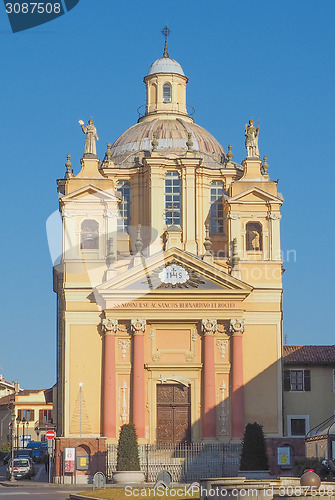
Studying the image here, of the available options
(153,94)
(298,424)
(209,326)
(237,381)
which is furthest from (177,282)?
(153,94)

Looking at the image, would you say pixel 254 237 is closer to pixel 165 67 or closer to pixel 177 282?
pixel 177 282

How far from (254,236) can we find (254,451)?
15.6 meters

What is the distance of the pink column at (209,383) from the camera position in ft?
191

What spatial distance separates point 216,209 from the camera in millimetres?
66312

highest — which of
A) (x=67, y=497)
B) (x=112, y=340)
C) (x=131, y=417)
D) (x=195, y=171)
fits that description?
(x=195, y=171)

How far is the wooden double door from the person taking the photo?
193 feet

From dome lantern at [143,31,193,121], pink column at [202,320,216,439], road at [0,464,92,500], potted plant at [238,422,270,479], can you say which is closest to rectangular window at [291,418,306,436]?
pink column at [202,320,216,439]

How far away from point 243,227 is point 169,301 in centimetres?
703

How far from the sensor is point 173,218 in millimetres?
65000

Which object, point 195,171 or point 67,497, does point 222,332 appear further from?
point 67,497

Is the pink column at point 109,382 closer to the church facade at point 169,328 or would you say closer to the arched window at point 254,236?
the church facade at point 169,328

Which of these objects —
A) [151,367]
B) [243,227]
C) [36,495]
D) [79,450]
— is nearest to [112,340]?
[151,367]

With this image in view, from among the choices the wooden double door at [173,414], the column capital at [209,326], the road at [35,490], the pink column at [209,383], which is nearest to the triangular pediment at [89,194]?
the column capital at [209,326]

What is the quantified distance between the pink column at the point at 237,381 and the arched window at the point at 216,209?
8.67 meters
